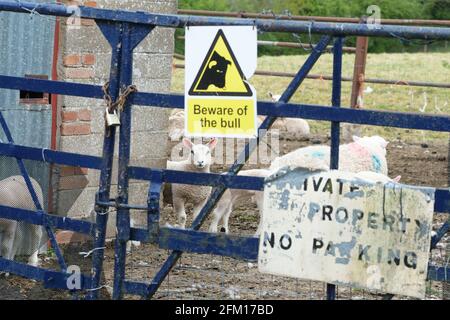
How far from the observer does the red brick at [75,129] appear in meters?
7.68

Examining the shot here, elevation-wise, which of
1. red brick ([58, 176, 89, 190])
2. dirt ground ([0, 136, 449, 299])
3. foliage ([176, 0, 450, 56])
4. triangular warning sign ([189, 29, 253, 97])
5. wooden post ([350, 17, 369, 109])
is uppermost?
foliage ([176, 0, 450, 56])

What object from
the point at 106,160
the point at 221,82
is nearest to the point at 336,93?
the point at 221,82

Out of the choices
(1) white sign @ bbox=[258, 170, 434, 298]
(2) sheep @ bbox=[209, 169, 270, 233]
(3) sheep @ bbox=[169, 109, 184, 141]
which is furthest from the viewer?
(3) sheep @ bbox=[169, 109, 184, 141]

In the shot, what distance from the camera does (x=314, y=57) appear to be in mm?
4797

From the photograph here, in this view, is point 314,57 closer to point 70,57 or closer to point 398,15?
point 70,57

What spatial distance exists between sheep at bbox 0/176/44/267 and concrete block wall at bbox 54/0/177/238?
0.49 metres

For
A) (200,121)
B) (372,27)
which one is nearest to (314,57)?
(372,27)

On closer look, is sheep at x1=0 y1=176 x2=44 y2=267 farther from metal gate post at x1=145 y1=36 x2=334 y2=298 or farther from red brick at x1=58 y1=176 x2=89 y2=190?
metal gate post at x1=145 y1=36 x2=334 y2=298

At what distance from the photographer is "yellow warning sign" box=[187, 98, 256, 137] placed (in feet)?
16.4

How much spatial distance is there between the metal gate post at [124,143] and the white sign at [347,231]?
0.78 m

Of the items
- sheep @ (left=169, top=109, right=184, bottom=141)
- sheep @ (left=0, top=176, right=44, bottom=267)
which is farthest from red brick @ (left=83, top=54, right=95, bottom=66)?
sheep @ (left=169, top=109, right=184, bottom=141)

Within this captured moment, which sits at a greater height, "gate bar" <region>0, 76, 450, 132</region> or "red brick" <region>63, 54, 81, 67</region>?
"red brick" <region>63, 54, 81, 67</region>

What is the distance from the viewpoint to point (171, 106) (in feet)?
16.9

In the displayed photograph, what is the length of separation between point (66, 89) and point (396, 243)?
2.00 meters
